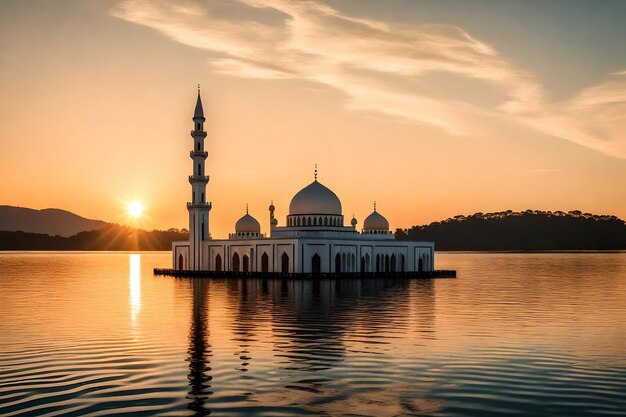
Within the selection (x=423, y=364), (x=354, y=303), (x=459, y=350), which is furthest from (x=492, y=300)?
(x=423, y=364)

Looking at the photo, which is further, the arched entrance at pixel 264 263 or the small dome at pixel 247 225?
the small dome at pixel 247 225

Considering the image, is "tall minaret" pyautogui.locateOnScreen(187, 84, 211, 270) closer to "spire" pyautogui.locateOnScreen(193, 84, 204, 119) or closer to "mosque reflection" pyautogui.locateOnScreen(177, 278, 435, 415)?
"spire" pyautogui.locateOnScreen(193, 84, 204, 119)

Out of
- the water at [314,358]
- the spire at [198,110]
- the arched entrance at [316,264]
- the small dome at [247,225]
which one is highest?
the spire at [198,110]

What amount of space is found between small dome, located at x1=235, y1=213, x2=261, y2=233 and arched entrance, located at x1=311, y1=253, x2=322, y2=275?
21487 millimetres

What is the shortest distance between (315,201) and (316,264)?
34.3 ft

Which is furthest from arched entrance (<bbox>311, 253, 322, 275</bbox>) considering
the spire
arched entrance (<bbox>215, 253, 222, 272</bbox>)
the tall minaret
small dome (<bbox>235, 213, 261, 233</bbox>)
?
the spire

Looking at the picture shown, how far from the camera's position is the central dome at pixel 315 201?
340ft

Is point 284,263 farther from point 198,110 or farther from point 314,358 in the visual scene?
point 314,358

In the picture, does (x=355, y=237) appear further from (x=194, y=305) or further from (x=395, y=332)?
(x=395, y=332)

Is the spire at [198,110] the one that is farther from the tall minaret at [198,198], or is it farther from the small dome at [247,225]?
the small dome at [247,225]

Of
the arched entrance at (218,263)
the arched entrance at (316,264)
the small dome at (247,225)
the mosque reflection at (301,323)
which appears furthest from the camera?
the small dome at (247,225)

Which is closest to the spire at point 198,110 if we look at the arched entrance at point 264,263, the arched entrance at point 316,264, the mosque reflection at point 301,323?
the arched entrance at point 264,263

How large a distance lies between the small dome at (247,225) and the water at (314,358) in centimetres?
5653

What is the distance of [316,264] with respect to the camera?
96.6m
